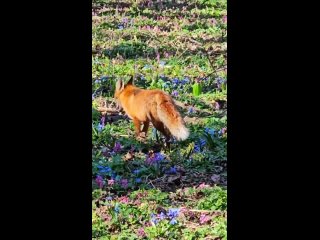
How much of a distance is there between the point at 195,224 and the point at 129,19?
50.6 inches

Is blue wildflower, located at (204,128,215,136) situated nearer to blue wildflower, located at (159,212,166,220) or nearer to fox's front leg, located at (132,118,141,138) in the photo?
fox's front leg, located at (132,118,141,138)

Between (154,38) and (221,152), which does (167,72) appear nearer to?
(154,38)

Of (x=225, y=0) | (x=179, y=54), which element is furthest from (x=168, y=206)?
(x=225, y=0)

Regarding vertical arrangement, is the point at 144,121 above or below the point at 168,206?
above

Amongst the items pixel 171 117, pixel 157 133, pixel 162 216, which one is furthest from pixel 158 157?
pixel 162 216

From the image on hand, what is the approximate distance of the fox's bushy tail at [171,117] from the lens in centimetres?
548

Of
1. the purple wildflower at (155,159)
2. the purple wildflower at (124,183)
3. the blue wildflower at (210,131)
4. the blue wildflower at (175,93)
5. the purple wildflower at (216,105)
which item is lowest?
the purple wildflower at (124,183)

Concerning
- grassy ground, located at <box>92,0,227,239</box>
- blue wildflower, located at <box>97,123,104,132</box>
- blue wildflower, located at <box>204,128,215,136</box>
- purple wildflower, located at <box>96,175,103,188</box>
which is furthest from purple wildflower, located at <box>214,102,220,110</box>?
purple wildflower, located at <box>96,175,103,188</box>

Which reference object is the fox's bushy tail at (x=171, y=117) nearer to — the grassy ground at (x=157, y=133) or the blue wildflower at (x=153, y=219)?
the grassy ground at (x=157, y=133)

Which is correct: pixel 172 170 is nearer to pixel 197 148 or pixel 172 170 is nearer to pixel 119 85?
pixel 197 148

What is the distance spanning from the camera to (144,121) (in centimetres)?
549

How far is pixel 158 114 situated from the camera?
5.48 m

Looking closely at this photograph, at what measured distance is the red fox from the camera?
5.48 metres

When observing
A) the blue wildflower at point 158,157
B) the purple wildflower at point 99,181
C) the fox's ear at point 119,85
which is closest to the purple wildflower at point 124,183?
the purple wildflower at point 99,181
